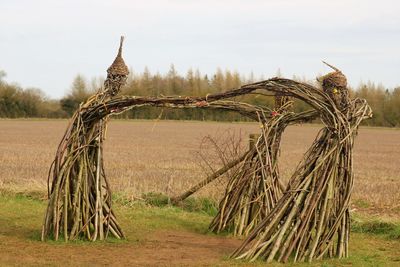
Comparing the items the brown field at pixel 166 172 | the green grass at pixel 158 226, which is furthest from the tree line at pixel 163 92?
the green grass at pixel 158 226

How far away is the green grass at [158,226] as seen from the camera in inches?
319

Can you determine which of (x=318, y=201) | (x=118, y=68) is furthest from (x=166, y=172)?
(x=318, y=201)

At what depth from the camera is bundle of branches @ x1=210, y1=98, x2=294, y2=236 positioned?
8.97 m

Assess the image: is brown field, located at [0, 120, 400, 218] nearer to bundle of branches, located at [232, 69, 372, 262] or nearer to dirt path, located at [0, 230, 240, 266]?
dirt path, located at [0, 230, 240, 266]

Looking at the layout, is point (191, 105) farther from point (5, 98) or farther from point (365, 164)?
point (5, 98)

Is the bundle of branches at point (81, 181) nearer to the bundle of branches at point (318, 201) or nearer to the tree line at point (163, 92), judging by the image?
the bundle of branches at point (318, 201)

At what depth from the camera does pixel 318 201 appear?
23.9 feet

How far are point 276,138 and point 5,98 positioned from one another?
56102 millimetres

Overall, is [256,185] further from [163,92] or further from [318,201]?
[163,92]

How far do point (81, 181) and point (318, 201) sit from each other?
123 inches

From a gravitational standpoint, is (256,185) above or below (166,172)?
above

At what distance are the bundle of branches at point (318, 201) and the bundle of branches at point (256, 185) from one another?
1.32 m

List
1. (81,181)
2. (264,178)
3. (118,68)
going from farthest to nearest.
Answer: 1. (264,178)
2. (118,68)
3. (81,181)

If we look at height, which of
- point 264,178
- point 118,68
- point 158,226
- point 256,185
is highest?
point 118,68
